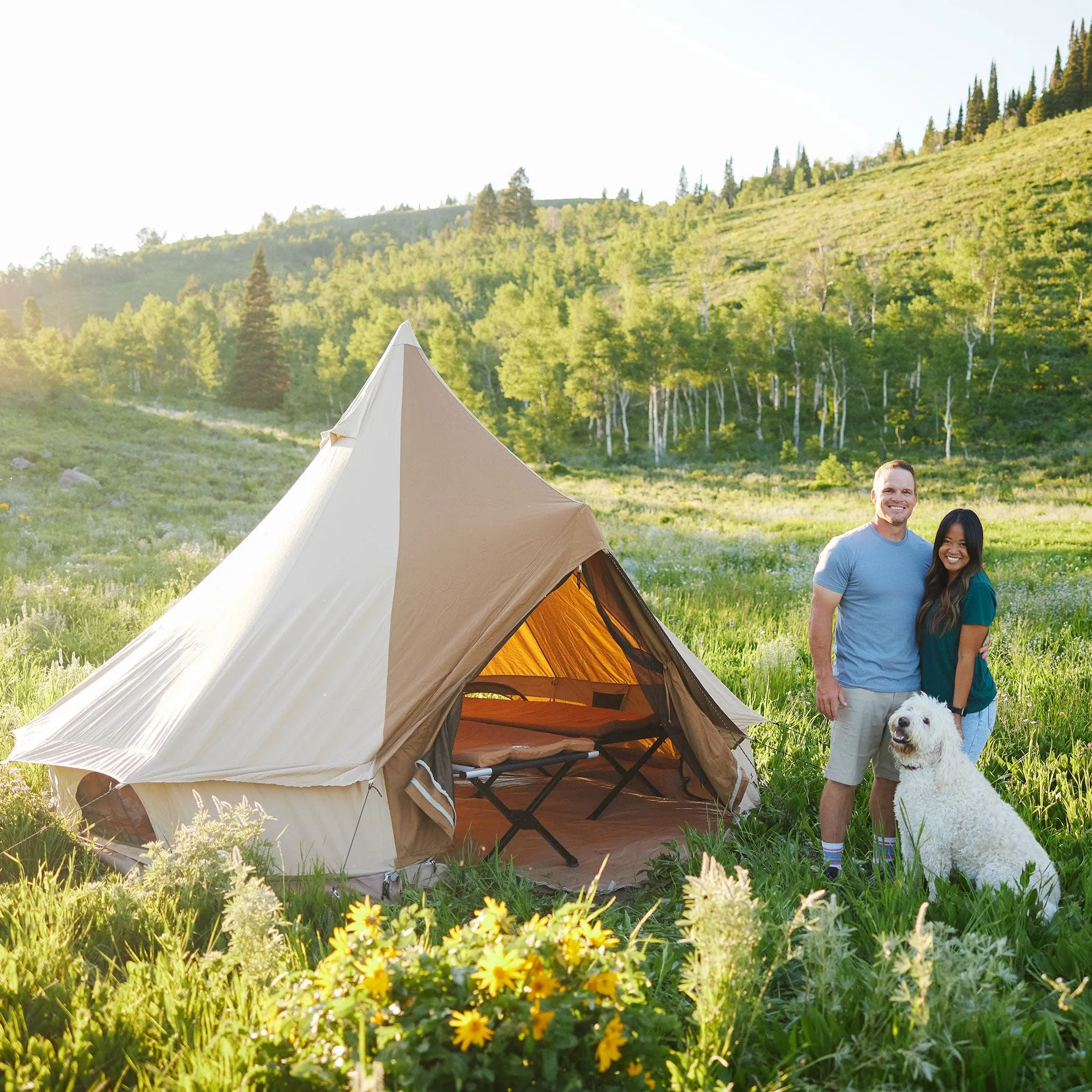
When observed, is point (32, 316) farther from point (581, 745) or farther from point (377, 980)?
point (377, 980)

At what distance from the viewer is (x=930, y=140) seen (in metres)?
96.4

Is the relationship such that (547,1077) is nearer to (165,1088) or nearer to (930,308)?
(165,1088)

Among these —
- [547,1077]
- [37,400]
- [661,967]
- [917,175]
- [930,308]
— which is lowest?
[661,967]

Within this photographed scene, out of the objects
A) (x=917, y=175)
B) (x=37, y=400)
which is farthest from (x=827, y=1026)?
(x=917, y=175)

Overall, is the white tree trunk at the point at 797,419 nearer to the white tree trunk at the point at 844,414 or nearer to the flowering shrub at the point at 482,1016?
the white tree trunk at the point at 844,414

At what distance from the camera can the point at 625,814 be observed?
5695 millimetres

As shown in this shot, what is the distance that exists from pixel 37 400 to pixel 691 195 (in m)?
88.6

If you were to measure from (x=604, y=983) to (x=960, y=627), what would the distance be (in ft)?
8.56

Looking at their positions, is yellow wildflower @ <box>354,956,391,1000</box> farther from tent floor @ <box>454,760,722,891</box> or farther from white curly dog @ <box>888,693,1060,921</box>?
white curly dog @ <box>888,693,1060,921</box>

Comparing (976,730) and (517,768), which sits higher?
(976,730)

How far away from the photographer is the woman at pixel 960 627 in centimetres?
398

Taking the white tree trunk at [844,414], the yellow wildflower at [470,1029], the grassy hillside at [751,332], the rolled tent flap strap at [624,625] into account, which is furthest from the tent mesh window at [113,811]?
the white tree trunk at [844,414]

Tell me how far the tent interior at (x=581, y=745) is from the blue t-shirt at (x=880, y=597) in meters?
1.26

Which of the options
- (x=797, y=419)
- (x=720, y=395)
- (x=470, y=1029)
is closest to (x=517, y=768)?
(x=470, y=1029)
